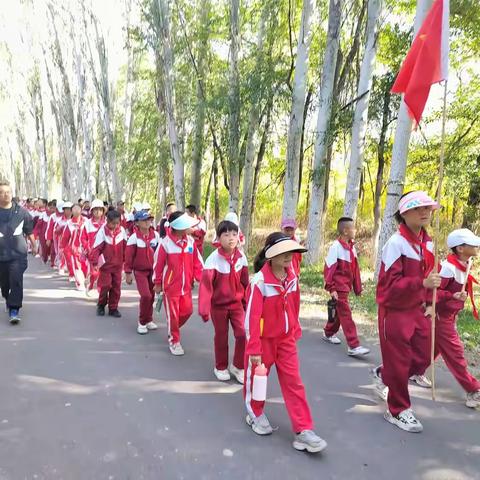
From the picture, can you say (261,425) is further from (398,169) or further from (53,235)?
(53,235)

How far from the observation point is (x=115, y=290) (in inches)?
321

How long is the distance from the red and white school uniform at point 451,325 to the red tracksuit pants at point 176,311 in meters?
3.08

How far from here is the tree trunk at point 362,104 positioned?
1091 centimetres

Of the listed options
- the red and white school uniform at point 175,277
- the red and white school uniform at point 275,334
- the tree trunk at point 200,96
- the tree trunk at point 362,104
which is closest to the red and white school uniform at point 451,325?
the red and white school uniform at point 275,334

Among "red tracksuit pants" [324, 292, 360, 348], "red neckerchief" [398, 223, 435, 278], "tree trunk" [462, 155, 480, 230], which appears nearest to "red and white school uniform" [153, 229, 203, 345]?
"red tracksuit pants" [324, 292, 360, 348]

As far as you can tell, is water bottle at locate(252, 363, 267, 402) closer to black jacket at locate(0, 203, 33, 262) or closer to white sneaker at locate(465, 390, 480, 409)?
white sneaker at locate(465, 390, 480, 409)

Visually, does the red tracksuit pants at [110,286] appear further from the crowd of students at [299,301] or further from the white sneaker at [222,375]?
the white sneaker at [222,375]

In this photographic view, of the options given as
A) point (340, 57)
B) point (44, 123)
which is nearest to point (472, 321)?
point (340, 57)

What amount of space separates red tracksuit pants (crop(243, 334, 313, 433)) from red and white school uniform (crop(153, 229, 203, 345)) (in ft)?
7.22

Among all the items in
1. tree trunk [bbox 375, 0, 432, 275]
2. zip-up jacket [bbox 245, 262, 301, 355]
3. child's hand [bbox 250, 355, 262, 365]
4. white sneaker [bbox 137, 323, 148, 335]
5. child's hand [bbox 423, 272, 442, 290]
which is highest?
tree trunk [bbox 375, 0, 432, 275]

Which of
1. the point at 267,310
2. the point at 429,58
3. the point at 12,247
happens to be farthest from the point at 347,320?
the point at 12,247

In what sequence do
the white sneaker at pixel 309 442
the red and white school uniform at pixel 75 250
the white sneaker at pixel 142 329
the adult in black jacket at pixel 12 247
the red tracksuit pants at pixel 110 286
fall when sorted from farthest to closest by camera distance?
the red and white school uniform at pixel 75 250 → the red tracksuit pants at pixel 110 286 → the adult in black jacket at pixel 12 247 → the white sneaker at pixel 142 329 → the white sneaker at pixel 309 442

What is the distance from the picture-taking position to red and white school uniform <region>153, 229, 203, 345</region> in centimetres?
609

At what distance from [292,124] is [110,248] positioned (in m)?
5.83
